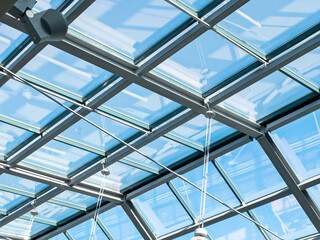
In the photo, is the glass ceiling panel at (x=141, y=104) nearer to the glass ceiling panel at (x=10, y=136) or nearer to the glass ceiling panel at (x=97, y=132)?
the glass ceiling panel at (x=97, y=132)

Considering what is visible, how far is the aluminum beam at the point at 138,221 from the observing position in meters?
14.1

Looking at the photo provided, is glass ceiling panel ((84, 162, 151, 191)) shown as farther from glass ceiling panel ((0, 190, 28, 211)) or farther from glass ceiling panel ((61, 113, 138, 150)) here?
glass ceiling panel ((0, 190, 28, 211))

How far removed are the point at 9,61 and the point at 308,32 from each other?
5.26 meters

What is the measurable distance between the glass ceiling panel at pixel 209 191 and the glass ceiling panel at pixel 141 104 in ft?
7.27

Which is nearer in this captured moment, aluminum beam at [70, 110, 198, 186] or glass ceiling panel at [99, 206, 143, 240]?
aluminum beam at [70, 110, 198, 186]

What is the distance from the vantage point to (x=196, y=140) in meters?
11.8

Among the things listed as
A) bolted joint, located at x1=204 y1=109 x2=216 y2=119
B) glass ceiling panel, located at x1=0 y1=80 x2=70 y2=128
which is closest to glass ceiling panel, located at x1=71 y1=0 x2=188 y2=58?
bolted joint, located at x1=204 y1=109 x2=216 y2=119

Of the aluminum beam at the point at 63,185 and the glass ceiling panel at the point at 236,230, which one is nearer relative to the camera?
the aluminum beam at the point at 63,185

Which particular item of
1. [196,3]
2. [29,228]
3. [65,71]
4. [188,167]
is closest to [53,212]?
[29,228]

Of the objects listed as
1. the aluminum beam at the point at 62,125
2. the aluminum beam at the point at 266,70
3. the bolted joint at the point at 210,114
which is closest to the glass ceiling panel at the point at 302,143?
the bolted joint at the point at 210,114

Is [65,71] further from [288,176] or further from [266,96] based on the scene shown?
[288,176]

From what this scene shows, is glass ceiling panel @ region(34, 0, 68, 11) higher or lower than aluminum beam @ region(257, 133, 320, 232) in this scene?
higher

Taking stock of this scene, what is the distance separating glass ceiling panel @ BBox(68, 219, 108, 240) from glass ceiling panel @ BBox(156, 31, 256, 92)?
7208 mm

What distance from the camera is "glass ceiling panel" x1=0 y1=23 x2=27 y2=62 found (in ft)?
28.9
